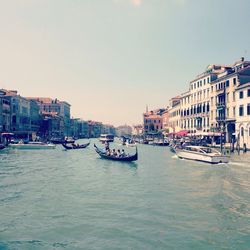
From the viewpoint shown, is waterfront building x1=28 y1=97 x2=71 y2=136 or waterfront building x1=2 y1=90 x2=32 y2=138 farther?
waterfront building x1=28 y1=97 x2=71 y2=136

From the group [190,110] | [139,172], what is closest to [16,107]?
[190,110]

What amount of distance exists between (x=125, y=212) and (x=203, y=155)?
54.5 ft

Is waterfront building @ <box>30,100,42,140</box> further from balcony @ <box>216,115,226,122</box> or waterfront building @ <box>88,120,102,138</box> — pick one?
waterfront building @ <box>88,120,102,138</box>

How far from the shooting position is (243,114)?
130 feet

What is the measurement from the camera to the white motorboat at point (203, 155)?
83.3 ft

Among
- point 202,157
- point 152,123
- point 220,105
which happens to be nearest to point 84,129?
point 152,123

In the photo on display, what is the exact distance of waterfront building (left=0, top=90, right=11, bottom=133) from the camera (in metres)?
57.3

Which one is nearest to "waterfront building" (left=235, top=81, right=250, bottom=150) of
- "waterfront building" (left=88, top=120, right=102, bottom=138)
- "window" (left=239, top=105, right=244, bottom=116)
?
"window" (left=239, top=105, right=244, bottom=116)

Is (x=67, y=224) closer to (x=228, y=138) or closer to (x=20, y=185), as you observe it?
(x=20, y=185)

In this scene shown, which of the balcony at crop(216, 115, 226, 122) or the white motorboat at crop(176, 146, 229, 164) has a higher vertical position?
the balcony at crop(216, 115, 226, 122)

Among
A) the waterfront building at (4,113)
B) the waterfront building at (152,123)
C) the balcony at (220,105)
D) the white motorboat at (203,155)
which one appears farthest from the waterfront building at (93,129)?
the white motorboat at (203,155)

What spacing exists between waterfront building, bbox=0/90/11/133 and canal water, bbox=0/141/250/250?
41070 millimetres

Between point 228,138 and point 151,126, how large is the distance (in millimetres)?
54361

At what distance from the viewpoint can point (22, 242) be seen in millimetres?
8789
